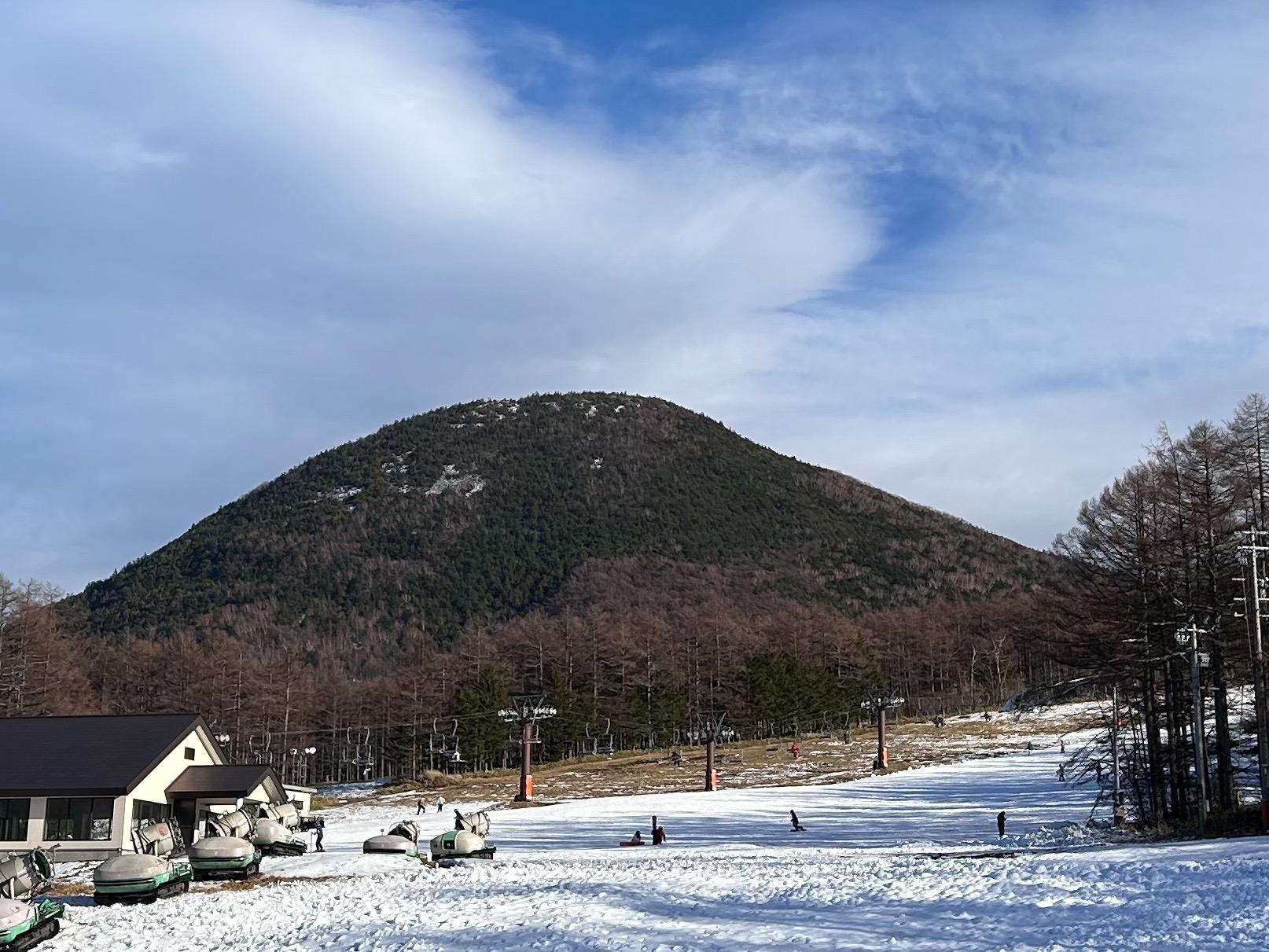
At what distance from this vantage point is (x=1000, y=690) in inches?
5566

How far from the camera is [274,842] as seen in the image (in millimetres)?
45156

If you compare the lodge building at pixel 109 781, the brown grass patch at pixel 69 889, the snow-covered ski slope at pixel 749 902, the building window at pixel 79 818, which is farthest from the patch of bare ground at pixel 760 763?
the brown grass patch at pixel 69 889

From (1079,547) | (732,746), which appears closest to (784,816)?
(1079,547)

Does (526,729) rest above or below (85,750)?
below

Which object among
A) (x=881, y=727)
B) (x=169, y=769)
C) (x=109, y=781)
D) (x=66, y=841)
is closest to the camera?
(x=66, y=841)

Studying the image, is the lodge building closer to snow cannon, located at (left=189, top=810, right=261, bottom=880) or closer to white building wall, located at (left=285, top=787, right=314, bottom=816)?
white building wall, located at (left=285, top=787, right=314, bottom=816)

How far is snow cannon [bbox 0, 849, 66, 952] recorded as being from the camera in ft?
83.8

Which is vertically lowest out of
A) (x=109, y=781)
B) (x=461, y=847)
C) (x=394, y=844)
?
(x=394, y=844)

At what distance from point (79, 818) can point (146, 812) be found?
2.69m

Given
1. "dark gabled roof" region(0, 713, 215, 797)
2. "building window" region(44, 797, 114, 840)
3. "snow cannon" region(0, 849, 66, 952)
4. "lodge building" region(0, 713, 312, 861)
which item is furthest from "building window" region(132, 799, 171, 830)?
"snow cannon" region(0, 849, 66, 952)

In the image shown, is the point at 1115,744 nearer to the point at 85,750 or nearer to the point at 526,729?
the point at 526,729

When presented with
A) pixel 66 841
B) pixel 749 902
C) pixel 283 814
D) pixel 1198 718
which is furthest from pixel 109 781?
pixel 1198 718

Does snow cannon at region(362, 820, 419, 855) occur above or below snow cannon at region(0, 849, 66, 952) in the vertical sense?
below

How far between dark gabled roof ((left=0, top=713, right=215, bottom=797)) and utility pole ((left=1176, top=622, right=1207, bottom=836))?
4031 cm
